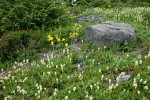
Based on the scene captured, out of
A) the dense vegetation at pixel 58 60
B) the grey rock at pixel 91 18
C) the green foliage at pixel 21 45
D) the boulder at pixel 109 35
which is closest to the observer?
the dense vegetation at pixel 58 60

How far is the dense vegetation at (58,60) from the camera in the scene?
8.44 m

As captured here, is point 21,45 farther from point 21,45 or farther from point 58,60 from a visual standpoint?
point 58,60

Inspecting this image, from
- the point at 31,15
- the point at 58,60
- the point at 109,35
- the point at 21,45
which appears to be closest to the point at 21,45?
the point at 21,45

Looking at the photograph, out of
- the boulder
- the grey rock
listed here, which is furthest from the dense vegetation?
the grey rock

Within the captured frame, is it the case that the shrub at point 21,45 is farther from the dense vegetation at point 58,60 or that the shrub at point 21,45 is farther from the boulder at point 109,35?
the boulder at point 109,35

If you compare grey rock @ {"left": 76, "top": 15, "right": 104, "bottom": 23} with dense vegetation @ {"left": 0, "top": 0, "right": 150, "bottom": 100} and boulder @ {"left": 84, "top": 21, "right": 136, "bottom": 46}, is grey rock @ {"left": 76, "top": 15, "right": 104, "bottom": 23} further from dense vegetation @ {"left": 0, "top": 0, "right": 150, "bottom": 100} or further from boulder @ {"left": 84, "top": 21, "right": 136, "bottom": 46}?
boulder @ {"left": 84, "top": 21, "right": 136, "bottom": 46}

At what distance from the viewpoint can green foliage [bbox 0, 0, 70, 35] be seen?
14.1 metres

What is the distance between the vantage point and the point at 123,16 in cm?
1745

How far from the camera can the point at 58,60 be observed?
34.5ft

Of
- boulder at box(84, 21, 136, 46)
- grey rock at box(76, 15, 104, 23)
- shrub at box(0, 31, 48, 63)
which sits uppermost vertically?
boulder at box(84, 21, 136, 46)

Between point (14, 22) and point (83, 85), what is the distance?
6672 millimetres

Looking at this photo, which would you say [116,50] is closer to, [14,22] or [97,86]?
[97,86]

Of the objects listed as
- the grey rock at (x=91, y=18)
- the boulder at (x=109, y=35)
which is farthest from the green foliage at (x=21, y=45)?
the grey rock at (x=91, y=18)

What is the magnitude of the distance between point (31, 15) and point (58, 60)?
14.1 ft
